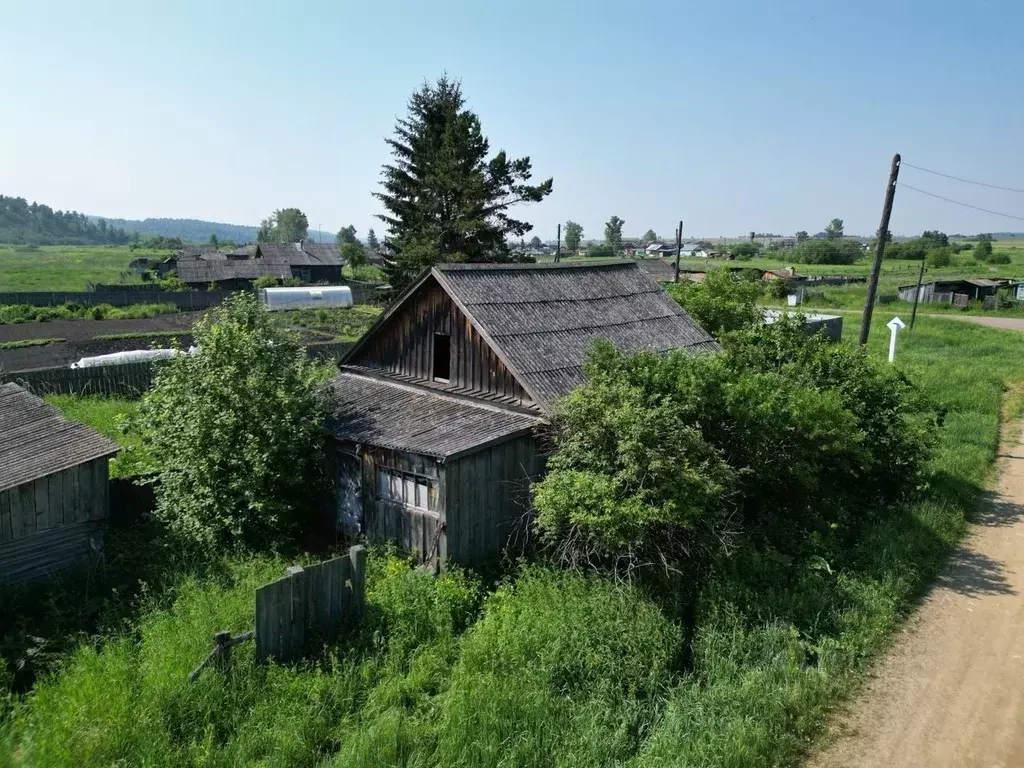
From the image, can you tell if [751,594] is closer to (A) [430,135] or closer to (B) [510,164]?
(B) [510,164]

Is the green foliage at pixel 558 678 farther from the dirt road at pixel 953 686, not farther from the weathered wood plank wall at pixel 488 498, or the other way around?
the dirt road at pixel 953 686

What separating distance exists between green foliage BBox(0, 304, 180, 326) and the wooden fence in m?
37.5

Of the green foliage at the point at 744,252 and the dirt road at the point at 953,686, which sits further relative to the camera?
the green foliage at the point at 744,252

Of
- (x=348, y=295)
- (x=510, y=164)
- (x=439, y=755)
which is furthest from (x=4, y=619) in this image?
(x=348, y=295)

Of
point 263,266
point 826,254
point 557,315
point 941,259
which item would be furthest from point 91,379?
point 826,254

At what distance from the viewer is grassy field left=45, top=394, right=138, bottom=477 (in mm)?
15852

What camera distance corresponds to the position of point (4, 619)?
9.80 metres

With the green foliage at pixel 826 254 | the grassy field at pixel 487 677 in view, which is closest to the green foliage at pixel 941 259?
the green foliage at pixel 826 254

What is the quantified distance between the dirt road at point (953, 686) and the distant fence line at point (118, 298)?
44.1 metres

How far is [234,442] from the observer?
11664 millimetres

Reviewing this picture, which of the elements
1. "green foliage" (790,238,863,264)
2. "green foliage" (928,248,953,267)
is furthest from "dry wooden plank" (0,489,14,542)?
"green foliage" (790,238,863,264)

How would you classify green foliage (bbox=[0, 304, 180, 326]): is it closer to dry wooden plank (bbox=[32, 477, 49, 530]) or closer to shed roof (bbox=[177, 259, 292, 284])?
shed roof (bbox=[177, 259, 292, 284])

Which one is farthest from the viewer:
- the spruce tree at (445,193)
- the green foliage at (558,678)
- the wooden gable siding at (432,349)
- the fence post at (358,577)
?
the spruce tree at (445,193)

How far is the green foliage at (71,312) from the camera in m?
40.2
